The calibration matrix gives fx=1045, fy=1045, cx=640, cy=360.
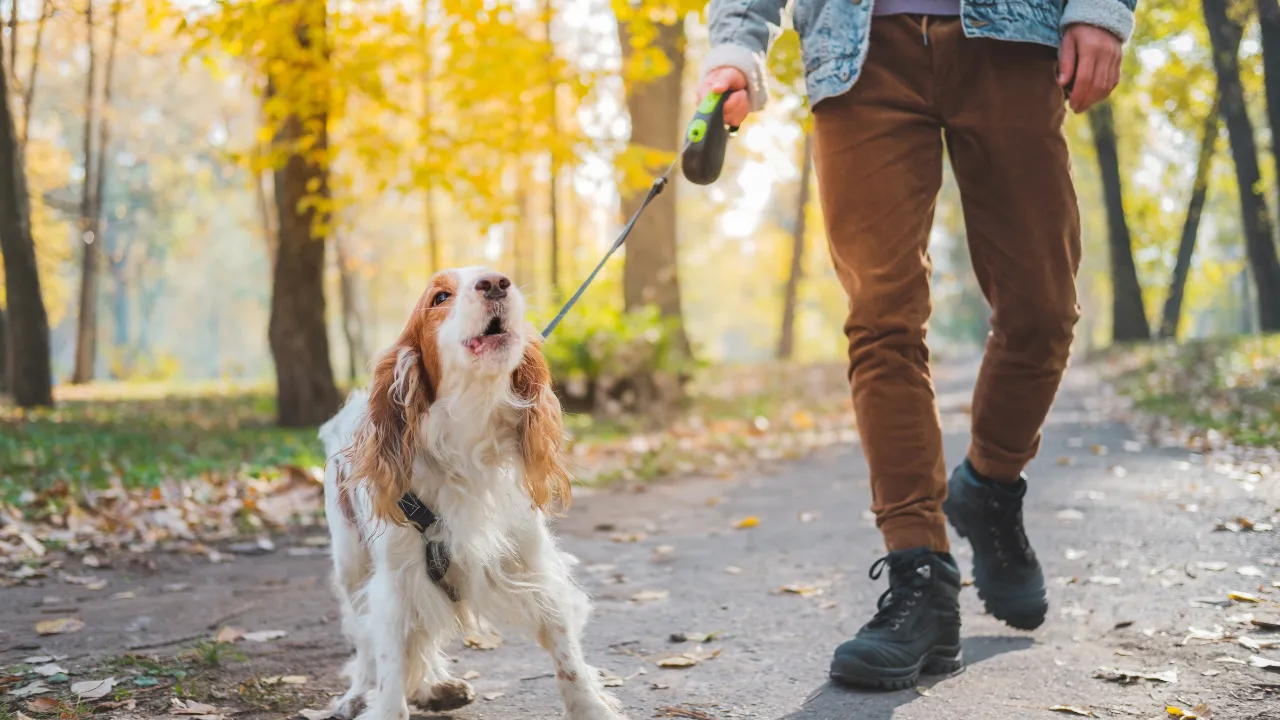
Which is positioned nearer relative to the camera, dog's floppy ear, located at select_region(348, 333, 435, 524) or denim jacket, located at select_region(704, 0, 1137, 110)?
dog's floppy ear, located at select_region(348, 333, 435, 524)

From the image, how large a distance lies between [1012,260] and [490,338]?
148 cm

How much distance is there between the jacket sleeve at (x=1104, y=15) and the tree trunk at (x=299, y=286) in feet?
27.5

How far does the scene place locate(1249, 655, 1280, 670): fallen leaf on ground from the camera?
→ 2.72 m

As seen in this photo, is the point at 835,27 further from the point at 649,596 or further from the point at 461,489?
the point at 649,596

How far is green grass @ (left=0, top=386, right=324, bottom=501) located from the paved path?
223 centimetres

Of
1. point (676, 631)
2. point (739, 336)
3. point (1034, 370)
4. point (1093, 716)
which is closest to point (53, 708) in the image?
point (676, 631)

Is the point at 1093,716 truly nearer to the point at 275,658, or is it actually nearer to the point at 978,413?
the point at 978,413

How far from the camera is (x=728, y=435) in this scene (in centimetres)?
1004

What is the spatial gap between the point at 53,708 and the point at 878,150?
2.74 m

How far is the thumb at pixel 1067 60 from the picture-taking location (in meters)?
2.81

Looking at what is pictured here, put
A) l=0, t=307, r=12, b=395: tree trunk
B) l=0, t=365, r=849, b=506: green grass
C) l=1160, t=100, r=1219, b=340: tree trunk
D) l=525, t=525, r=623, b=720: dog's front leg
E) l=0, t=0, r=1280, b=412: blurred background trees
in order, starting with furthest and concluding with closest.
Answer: l=1160, t=100, r=1219, b=340: tree trunk < l=0, t=307, r=12, b=395: tree trunk < l=0, t=0, r=1280, b=412: blurred background trees < l=0, t=365, r=849, b=506: green grass < l=525, t=525, r=623, b=720: dog's front leg

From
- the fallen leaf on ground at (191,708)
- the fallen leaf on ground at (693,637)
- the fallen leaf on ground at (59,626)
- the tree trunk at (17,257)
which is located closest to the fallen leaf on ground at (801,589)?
the fallen leaf on ground at (693,637)

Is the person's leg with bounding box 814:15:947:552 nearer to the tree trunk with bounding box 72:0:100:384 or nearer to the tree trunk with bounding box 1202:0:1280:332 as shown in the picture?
the tree trunk with bounding box 1202:0:1280:332

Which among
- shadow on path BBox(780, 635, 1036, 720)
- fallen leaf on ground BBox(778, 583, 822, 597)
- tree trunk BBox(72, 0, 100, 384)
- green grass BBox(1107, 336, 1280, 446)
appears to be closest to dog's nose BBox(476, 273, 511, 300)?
shadow on path BBox(780, 635, 1036, 720)
